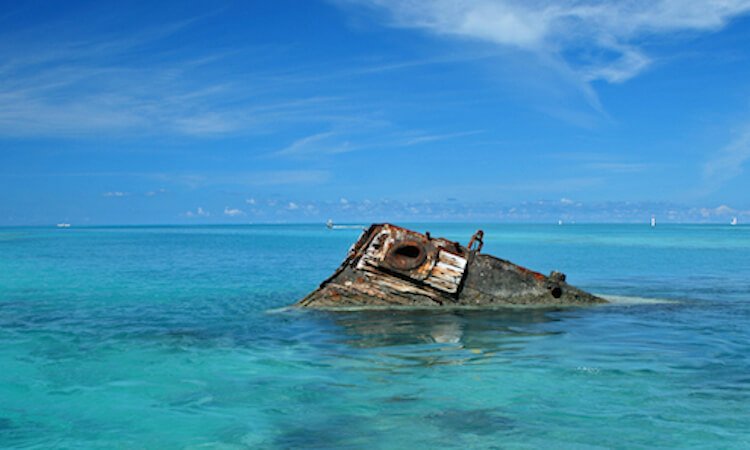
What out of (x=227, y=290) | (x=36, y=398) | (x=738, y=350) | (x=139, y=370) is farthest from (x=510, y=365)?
(x=227, y=290)

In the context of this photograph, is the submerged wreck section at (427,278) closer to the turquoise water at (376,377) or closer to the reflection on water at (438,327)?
the reflection on water at (438,327)

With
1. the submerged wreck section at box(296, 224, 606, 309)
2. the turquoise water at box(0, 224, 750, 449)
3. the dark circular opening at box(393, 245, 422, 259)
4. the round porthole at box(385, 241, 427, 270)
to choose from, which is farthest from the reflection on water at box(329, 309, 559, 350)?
the dark circular opening at box(393, 245, 422, 259)

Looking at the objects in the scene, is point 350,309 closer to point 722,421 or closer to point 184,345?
point 184,345

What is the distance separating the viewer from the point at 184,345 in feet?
40.6

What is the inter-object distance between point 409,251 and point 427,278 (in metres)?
0.74

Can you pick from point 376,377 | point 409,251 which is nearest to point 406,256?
point 409,251

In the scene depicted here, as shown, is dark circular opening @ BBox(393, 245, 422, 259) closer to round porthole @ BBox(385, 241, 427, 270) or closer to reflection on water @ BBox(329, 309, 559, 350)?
round porthole @ BBox(385, 241, 427, 270)

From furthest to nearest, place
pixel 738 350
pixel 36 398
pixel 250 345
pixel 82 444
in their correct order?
pixel 250 345 → pixel 738 350 → pixel 36 398 → pixel 82 444

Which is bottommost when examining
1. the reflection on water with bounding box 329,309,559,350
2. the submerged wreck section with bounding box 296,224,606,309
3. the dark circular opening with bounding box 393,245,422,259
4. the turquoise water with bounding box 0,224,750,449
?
the turquoise water with bounding box 0,224,750,449

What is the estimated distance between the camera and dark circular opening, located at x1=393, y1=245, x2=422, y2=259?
15570 millimetres

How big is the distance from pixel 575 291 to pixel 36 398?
12.1 meters

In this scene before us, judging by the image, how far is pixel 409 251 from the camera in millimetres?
15617

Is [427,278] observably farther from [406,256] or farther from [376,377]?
[376,377]

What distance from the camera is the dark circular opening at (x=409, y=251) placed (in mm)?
15570
